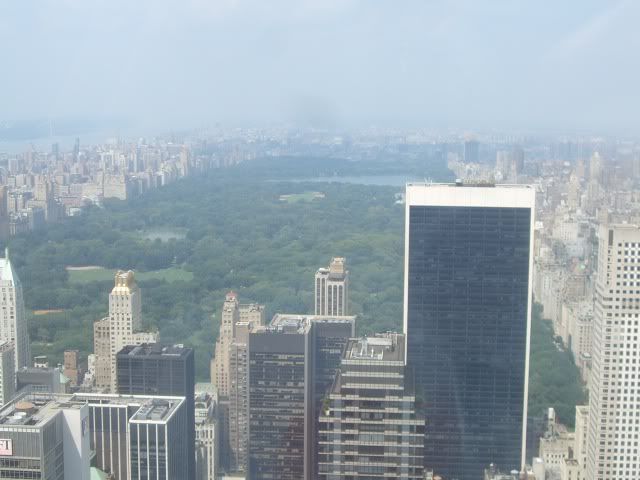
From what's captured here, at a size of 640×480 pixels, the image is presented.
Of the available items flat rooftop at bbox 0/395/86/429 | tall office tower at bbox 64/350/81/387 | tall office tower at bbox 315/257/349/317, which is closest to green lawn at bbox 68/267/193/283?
tall office tower at bbox 64/350/81/387

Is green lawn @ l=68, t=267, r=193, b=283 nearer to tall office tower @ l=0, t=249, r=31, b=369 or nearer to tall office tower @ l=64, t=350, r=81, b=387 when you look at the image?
tall office tower @ l=0, t=249, r=31, b=369

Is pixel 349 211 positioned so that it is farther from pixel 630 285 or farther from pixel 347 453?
pixel 347 453

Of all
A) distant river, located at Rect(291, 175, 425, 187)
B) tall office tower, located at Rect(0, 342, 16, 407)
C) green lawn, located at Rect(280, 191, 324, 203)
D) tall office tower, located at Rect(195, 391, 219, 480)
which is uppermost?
distant river, located at Rect(291, 175, 425, 187)

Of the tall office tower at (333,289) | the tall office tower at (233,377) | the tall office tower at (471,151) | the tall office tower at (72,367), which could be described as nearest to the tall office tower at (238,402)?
the tall office tower at (233,377)

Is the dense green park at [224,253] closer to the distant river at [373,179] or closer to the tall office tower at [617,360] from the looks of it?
the distant river at [373,179]

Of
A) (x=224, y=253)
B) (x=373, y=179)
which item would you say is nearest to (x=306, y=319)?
(x=373, y=179)

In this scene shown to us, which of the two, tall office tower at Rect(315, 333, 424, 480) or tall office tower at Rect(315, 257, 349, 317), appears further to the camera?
tall office tower at Rect(315, 257, 349, 317)

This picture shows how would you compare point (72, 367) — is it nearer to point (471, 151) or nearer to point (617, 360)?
point (471, 151)

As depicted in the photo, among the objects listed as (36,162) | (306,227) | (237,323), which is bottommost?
(237,323)

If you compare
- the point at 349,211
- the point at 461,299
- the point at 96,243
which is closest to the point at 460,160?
the point at 461,299
